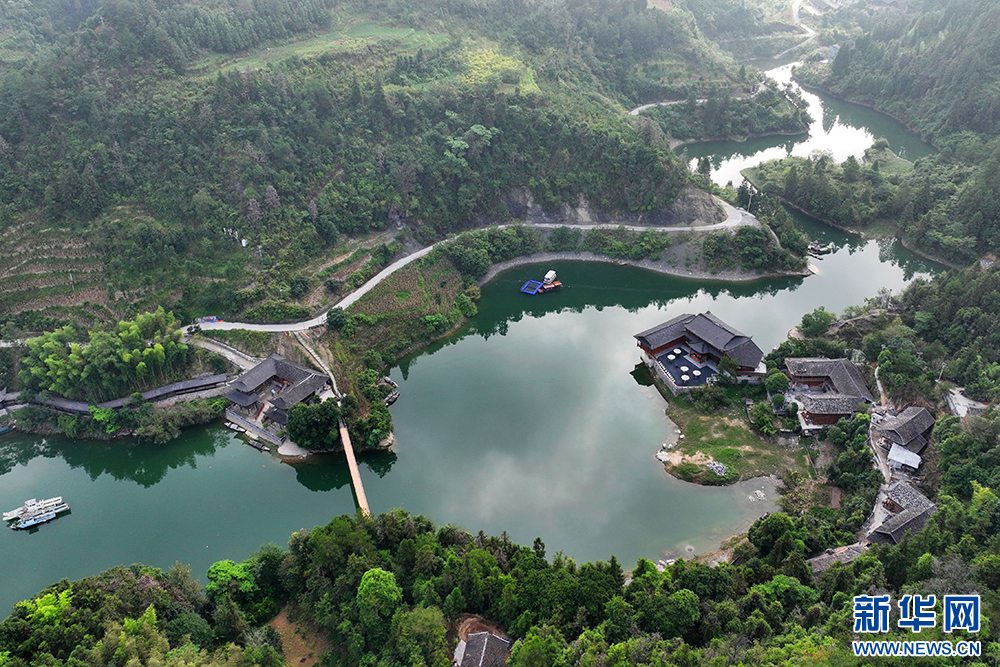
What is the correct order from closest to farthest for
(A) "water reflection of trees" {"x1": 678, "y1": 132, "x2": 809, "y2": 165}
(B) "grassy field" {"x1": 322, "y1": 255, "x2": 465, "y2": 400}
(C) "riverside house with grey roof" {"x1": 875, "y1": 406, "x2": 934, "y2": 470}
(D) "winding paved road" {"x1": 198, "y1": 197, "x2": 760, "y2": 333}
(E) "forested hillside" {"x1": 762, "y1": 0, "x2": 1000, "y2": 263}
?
1. (C) "riverside house with grey roof" {"x1": 875, "y1": 406, "x2": 934, "y2": 470}
2. (B) "grassy field" {"x1": 322, "y1": 255, "x2": 465, "y2": 400}
3. (D) "winding paved road" {"x1": 198, "y1": 197, "x2": 760, "y2": 333}
4. (E) "forested hillside" {"x1": 762, "y1": 0, "x2": 1000, "y2": 263}
5. (A) "water reflection of trees" {"x1": 678, "y1": 132, "x2": 809, "y2": 165}

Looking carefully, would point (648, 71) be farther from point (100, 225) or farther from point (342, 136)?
point (100, 225)

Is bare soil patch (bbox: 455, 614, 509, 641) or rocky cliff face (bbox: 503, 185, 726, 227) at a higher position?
rocky cliff face (bbox: 503, 185, 726, 227)

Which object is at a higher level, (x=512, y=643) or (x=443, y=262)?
(x=443, y=262)

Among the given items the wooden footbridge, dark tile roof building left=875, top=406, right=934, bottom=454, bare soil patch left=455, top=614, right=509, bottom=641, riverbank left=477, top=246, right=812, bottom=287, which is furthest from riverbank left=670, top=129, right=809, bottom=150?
bare soil patch left=455, top=614, right=509, bottom=641

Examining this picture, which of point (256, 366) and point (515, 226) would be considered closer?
point (256, 366)

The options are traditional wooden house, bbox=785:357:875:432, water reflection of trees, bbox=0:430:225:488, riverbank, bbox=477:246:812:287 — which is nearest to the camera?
traditional wooden house, bbox=785:357:875:432

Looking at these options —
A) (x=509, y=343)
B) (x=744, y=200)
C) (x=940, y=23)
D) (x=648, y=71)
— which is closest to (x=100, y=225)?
(x=509, y=343)

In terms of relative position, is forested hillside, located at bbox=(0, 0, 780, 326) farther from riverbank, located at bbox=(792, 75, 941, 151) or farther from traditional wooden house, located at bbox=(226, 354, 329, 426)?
riverbank, located at bbox=(792, 75, 941, 151)

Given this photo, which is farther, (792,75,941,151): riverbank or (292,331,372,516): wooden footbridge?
(792,75,941,151): riverbank
